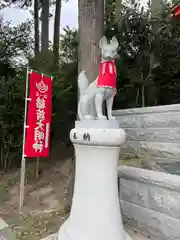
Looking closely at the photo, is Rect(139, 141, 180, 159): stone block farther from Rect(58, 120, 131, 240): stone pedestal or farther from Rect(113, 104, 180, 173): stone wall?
Rect(58, 120, 131, 240): stone pedestal

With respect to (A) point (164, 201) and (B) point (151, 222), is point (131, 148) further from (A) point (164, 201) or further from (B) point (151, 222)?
(A) point (164, 201)

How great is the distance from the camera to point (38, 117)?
4.01 metres

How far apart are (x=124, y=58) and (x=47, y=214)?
13.0 ft

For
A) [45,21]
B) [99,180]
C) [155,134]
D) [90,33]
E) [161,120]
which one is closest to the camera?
[99,180]

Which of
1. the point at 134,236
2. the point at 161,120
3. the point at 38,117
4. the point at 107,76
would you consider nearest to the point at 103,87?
the point at 107,76

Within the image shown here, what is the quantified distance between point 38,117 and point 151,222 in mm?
2160

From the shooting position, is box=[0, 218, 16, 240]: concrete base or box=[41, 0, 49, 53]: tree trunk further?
box=[41, 0, 49, 53]: tree trunk

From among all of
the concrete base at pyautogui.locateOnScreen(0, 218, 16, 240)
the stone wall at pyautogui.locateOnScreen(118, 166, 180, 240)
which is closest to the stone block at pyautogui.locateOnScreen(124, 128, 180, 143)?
the stone wall at pyautogui.locateOnScreen(118, 166, 180, 240)

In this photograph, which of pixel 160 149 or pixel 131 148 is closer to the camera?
pixel 160 149

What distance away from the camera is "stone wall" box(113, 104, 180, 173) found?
420 cm

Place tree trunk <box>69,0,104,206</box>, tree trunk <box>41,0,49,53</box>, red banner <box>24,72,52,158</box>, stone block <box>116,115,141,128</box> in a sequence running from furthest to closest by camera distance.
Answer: tree trunk <box>41,0,49,53</box> < stone block <box>116,115,141,128</box> < red banner <box>24,72,52,158</box> < tree trunk <box>69,0,104,206</box>

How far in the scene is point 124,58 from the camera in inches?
247

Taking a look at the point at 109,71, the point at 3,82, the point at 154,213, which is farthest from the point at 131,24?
the point at 154,213

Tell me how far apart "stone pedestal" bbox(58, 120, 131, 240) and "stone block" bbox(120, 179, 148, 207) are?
382 millimetres
